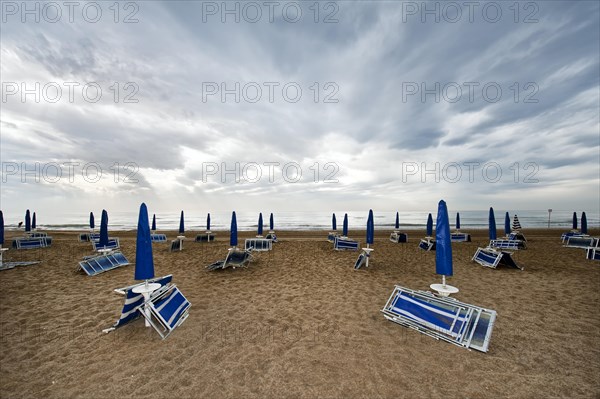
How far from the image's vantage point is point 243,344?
5.26 metres

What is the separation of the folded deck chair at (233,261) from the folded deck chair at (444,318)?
22.2 feet

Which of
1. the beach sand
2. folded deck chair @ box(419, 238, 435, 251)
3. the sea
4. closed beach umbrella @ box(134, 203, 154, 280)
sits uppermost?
closed beach umbrella @ box(134, 203, 154, 280)

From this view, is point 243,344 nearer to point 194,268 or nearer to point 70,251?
point 194,268

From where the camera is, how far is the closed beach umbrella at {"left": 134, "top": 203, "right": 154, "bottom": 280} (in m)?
5.23

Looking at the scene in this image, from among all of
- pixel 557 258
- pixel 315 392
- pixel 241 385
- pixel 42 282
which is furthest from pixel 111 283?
pixel 557 258

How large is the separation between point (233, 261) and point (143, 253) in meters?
6.26

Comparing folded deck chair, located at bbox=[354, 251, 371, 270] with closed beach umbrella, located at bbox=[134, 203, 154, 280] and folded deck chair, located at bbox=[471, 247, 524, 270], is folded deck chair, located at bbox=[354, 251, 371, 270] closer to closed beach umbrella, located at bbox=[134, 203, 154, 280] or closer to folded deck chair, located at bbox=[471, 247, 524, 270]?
folded deck chair, located at bbox=[471, 247, 524, 270]

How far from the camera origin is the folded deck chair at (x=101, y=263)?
1051cm

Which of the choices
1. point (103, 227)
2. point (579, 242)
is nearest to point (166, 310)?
point (103, 227)

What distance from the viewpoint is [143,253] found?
17.4ft

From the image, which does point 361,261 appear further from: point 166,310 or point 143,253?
point 143,253

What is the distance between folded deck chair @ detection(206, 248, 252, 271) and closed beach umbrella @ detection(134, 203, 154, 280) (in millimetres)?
5783

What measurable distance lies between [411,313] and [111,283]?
1025 cm

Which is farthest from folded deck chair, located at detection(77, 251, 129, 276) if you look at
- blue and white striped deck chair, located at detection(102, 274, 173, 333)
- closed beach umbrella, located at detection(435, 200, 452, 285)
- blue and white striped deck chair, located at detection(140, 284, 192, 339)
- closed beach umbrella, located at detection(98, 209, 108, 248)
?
closed beach umbrella, located at detection(435, 200, 452, 285)
